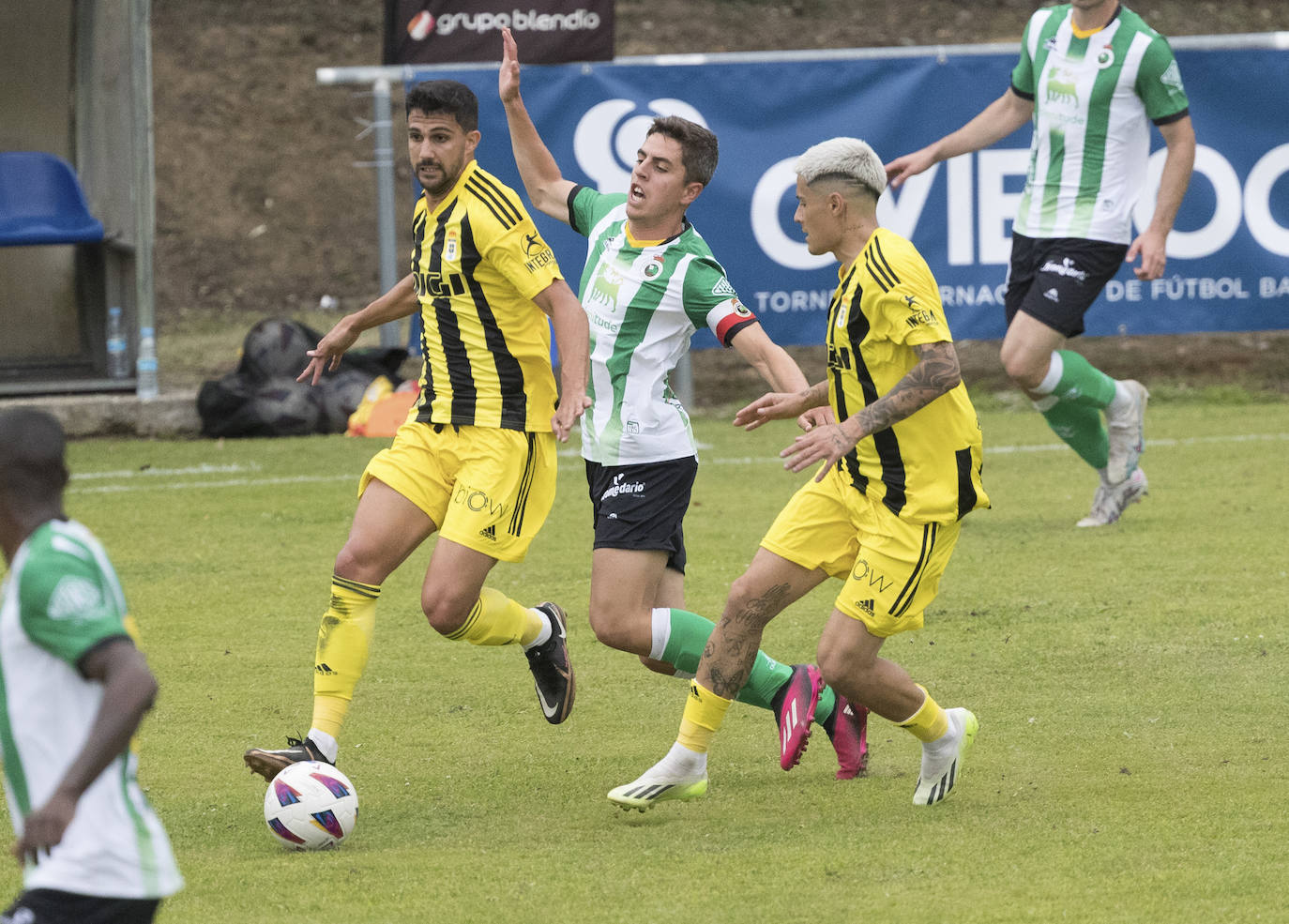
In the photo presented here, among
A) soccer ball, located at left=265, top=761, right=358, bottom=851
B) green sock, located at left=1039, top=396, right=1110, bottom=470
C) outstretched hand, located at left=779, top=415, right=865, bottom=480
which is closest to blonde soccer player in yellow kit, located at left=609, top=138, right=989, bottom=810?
outstretched hand, located at left=779, top=415, right=865, bottom=480

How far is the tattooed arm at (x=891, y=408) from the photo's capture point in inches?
176

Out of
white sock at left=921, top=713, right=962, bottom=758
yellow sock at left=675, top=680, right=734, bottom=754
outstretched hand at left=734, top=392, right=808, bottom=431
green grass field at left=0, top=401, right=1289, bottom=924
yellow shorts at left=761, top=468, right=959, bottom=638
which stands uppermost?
outstretched hand at left=734, top=392, right=808, bottom=431

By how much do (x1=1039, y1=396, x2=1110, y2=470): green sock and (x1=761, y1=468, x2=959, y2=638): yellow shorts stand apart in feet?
12.2

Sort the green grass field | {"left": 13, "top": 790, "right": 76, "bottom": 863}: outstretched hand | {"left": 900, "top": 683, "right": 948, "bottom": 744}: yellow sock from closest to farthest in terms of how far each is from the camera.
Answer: {"left": 13, "top": 790, "right": 76, "bottom": 863}: outstretched hand → the green grass field → {"left": 900, "top": 683, "right": 948, "bottom": 744}: yellow sock

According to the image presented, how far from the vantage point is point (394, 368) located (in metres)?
12.5

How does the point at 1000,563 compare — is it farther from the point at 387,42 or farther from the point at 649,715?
the point at 387,42

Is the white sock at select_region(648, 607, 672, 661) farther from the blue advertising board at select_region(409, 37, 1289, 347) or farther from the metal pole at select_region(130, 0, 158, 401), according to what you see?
the metal pole at select_region(130, 0, 158, 401)

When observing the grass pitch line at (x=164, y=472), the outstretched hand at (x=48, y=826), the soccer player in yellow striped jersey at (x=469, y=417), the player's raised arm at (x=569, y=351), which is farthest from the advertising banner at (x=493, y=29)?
the outstretched hand at (x=48, y=826)

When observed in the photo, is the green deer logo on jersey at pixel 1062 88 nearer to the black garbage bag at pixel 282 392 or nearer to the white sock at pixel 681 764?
the white sock at pixel 681 764

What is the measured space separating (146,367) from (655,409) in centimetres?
792

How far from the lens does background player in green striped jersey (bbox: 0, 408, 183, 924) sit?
2.71m

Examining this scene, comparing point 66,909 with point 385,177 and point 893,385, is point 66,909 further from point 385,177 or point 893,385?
point 385,177

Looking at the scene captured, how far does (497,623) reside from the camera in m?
5.55

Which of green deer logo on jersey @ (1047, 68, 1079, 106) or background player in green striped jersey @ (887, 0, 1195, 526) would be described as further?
green deer logo on jersey @ (1047, 68, 1079, 106)
